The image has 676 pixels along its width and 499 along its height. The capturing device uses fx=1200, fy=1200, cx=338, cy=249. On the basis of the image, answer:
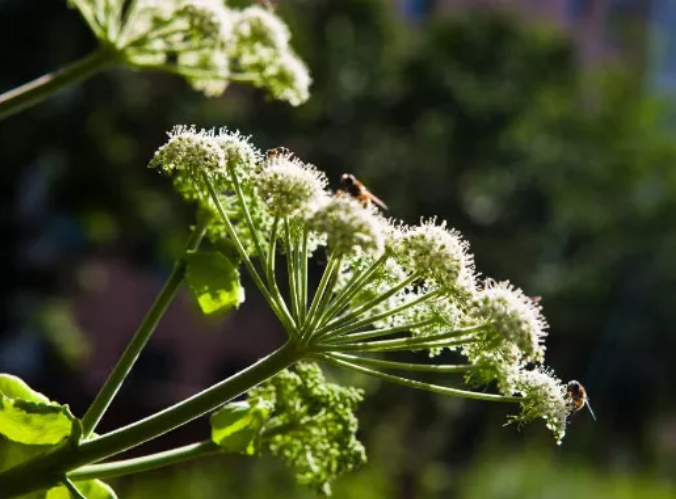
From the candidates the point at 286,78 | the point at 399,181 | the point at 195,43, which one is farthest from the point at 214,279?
the point at 399,181

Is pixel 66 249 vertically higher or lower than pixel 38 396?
higher

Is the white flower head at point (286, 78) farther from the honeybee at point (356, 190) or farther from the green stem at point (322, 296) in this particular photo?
the green stem at point (322, 296)

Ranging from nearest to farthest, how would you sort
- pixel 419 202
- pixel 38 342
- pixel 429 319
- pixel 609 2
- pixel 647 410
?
pixel 429 319, pixel 419 202, pixel 38 342, pixel 647 410, pixel 609 2

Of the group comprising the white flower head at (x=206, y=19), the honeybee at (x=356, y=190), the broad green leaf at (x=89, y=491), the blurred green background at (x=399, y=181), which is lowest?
the broad green leaf at (x=89, y=491)

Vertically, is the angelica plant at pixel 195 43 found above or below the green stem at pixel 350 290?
above

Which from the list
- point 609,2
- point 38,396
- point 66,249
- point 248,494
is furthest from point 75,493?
point 609,2

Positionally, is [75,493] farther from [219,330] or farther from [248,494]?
[219,330]

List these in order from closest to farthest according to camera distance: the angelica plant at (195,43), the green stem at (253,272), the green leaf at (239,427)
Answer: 1. the green stem at (253,272)
2. the green leaf at (239,427)
3. the angelica plant at (195,43)

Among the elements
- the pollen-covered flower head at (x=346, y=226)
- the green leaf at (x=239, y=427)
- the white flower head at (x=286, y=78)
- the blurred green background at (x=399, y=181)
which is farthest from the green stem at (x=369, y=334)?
the blurred green background at (x=399, y=181)
